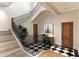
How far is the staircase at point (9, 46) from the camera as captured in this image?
1406 millimetres

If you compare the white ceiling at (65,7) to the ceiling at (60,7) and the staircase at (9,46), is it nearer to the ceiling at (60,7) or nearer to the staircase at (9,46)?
the ceiling at (60,7)

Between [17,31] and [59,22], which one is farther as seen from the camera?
[59,22]

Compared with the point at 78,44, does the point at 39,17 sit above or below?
above

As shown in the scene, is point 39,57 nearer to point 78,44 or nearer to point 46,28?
point 46,28

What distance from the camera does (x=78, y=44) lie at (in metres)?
1.56

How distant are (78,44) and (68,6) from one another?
0.70 metres

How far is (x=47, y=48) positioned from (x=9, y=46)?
669 millimetres

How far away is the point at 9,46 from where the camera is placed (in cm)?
149

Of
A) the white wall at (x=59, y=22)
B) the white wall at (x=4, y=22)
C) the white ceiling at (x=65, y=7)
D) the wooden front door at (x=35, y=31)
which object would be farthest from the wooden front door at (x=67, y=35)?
the white wall at (x=4, y=22)

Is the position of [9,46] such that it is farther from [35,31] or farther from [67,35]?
[67,35]

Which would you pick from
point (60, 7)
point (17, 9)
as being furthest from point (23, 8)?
point (60, 7)

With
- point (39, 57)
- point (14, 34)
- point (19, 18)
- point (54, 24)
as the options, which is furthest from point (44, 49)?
point (19, 18)

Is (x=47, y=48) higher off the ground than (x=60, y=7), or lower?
lower

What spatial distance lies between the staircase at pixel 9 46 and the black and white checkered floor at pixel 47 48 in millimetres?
130
